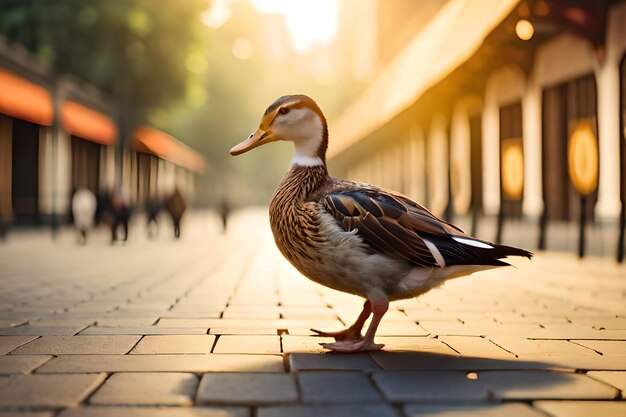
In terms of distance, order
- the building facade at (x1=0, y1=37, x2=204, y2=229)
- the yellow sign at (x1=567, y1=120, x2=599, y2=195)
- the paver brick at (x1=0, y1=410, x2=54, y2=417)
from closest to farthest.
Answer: the paver brick at (x1=0, y1=410, x2=54, y2=417) → the yellow sign at (x1=567, y1=120, x2=599, y2=195) → the building facade at (x1=0, y1=37, x2=204, y2=229)

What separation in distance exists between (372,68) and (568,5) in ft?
107

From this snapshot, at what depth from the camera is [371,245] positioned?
4.06m

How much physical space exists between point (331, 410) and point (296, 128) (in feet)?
6.42

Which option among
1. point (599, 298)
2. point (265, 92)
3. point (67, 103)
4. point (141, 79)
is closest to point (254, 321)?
point (599, 298)

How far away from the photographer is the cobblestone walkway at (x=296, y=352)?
309 cm

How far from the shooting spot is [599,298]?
6.86 metres

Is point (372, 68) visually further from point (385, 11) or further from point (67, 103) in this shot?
point (67, 103)

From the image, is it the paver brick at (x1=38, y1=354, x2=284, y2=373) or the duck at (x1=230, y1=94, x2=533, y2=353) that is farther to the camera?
the duck at (x1=230, y1=94, x2=533, y2=353)

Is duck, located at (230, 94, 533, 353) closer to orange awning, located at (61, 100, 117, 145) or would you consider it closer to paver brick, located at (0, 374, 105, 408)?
paver brick, located at (0, 374, 105, 408)

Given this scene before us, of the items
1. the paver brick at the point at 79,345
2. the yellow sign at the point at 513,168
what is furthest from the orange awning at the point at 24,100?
the paver brick at the point at 79,345

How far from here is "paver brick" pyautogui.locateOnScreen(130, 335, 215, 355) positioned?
13.8 feet

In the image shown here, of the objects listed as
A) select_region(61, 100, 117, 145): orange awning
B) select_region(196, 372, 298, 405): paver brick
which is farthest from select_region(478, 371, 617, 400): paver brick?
select_region(61, 100, 117, 145): orange awning

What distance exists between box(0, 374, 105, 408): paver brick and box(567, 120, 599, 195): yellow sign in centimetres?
1165

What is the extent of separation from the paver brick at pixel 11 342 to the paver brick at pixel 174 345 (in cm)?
62
